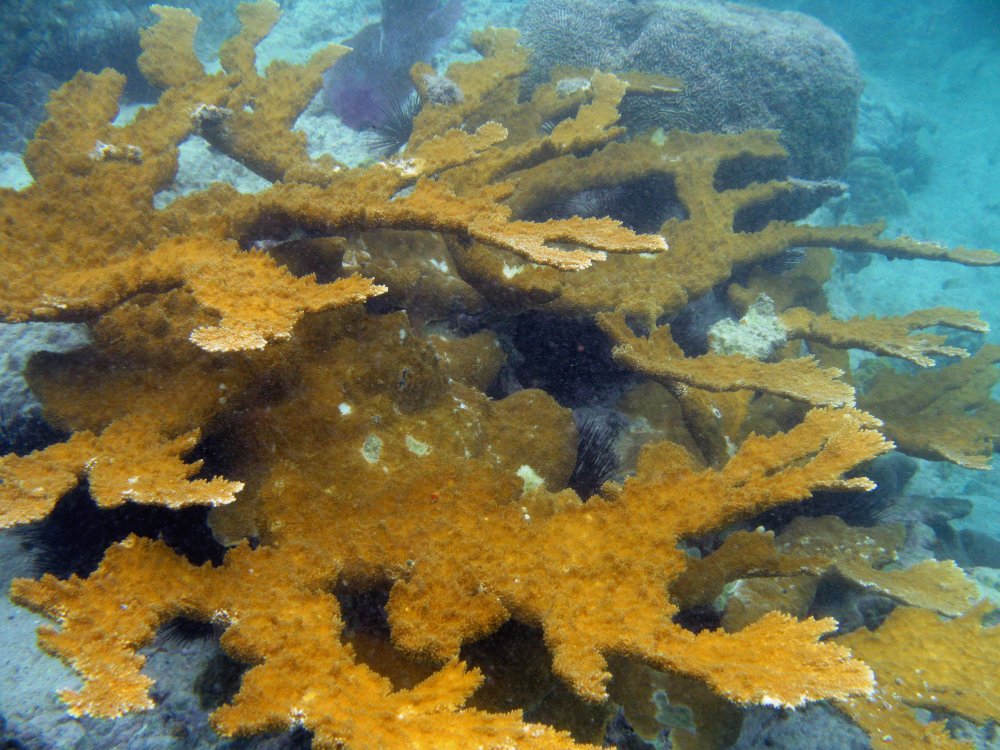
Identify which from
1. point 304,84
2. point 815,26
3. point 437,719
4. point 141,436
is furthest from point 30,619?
point 815,26

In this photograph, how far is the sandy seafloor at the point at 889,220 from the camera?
206cm

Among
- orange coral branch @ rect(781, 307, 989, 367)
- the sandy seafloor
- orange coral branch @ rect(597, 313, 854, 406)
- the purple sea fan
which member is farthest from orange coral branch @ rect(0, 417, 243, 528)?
the purple sea fan

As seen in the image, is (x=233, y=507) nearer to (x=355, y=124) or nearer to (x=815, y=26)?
(x=355, y=124)

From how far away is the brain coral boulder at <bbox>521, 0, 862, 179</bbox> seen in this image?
712 centimetres

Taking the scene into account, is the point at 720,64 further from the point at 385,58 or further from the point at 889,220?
the point at 889,220

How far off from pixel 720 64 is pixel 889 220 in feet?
33.8

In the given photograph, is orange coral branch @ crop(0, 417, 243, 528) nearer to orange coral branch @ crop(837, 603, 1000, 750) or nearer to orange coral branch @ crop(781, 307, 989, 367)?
orange coral branch @ crop(837, 603, 1000, 750)

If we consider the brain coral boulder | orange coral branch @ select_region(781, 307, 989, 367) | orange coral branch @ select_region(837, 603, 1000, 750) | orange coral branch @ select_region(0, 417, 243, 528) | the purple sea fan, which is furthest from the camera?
the purple sea fan

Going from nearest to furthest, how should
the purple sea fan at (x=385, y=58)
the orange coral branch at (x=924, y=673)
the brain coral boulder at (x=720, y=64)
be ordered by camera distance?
the orange coral branch at (x=924, y=673)
the brain coral boulder at (x=720, y=64)
the purple sea fan at (x=385, y=58)

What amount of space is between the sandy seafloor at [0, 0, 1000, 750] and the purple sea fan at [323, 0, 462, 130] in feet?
1.21

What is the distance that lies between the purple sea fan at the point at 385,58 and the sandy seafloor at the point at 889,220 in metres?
0.37

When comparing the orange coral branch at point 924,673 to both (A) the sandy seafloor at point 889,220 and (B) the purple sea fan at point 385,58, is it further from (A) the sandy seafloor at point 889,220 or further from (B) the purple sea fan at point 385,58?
(B) the purple sea fan at point 385,58

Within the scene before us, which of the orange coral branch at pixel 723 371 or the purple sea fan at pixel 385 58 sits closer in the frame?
the orange coral branch at pixel 723 371

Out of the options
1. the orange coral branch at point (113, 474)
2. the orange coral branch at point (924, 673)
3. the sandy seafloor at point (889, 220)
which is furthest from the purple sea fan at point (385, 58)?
the orange coral branch at point (924, 673)
